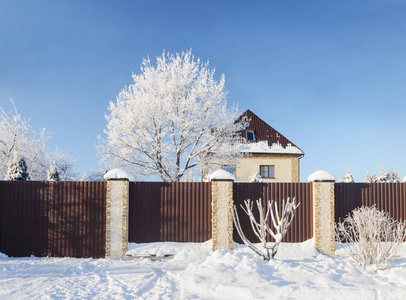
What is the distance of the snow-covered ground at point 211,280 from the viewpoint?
5.99 m

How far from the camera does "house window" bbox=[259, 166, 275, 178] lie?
76.7 feet

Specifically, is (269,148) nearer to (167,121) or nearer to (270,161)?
(270,161)

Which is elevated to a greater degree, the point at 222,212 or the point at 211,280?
the point at 222,212

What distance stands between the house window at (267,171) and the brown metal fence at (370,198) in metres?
13.1

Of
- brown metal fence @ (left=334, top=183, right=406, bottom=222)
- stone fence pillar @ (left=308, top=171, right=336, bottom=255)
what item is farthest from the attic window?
stone fence pillar @ (left=308, top=171, right=336, bottom=255)

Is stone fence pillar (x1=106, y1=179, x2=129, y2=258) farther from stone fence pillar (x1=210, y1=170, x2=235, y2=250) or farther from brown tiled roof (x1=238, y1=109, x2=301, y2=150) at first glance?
brown tiled roof (x1=238, y1=109, x2=301, y2=150)

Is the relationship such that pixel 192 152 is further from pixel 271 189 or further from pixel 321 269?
pixel 321 269

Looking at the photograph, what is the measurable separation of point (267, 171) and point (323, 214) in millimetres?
13665

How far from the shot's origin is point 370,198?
1022cm

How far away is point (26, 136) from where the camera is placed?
1983 cm

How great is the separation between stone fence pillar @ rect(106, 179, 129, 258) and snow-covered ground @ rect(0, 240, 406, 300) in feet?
2.43

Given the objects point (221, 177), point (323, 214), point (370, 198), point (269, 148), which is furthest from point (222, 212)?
point (269, 148)

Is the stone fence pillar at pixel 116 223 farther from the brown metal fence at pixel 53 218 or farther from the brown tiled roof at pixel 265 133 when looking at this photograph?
the brown tiled roof at pixel 265 133

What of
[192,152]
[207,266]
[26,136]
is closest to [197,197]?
[207,266]
